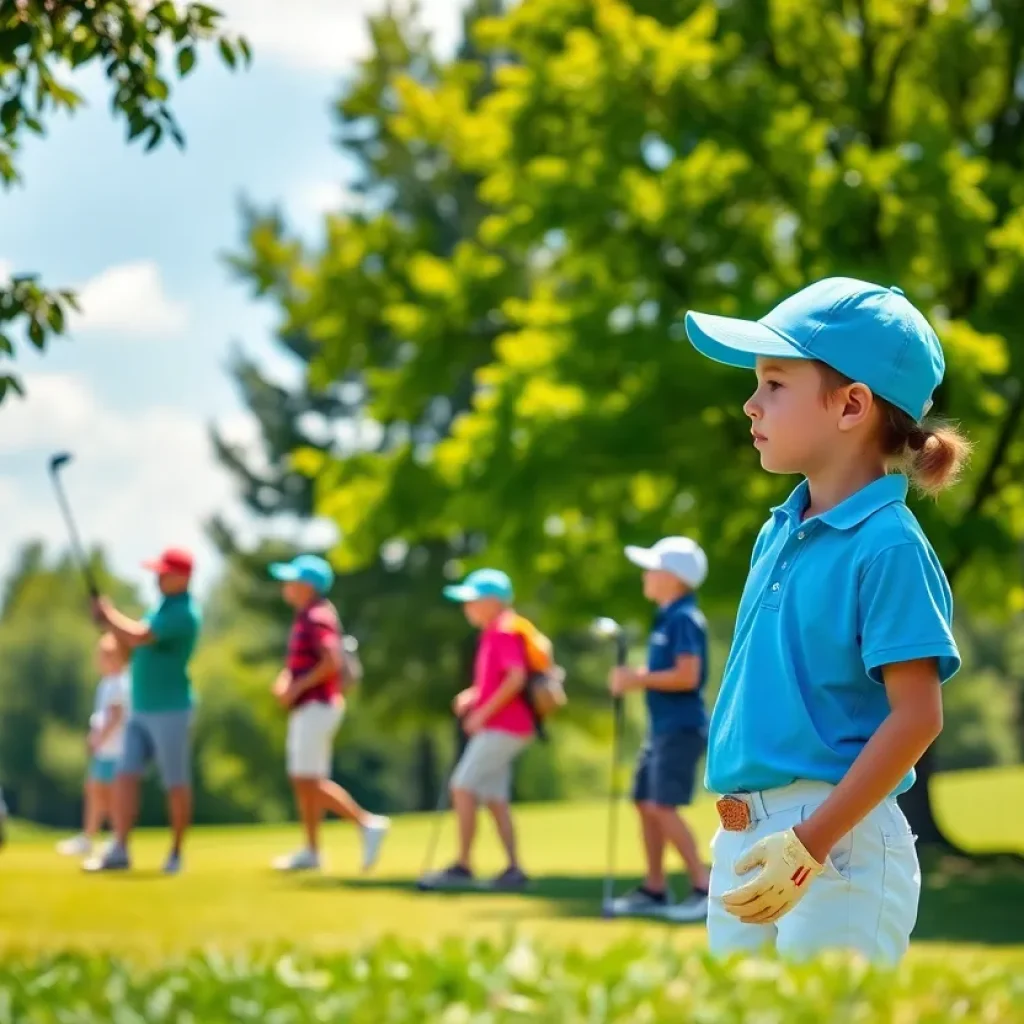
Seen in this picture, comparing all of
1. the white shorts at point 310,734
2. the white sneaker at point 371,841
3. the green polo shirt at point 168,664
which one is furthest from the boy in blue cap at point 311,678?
the green polo shirt at point 168,664

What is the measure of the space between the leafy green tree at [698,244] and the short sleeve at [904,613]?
1269 centimetres

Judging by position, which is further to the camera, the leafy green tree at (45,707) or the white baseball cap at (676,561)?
the leafy green tree at (45,707)

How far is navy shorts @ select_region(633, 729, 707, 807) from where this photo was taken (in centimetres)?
1118

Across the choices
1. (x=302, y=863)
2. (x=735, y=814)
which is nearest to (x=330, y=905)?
(x=302, y=863)

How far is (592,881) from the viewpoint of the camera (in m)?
14.9

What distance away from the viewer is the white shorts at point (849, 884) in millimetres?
3957

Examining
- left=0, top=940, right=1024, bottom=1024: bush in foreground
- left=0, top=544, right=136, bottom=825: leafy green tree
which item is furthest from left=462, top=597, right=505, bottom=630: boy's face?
left=0, top=544, right=136, bottom=825: leafy green tree

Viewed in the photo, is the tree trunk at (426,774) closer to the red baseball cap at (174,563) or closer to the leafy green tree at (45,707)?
the leafy green tree at (45,707)

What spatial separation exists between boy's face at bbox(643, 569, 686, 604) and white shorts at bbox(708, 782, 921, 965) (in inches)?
278

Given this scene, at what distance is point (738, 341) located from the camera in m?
4.16

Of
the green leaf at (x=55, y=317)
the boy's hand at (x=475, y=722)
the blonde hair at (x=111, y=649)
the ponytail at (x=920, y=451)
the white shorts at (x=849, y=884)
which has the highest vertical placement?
the green leaf at (x=55, y=317)

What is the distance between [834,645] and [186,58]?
13.3 ft

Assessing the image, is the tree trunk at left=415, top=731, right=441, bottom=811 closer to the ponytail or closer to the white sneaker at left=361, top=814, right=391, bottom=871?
the white sneaker at left=361, top=814, right=391, bottom=871

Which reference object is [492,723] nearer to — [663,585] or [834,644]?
[663,585]
